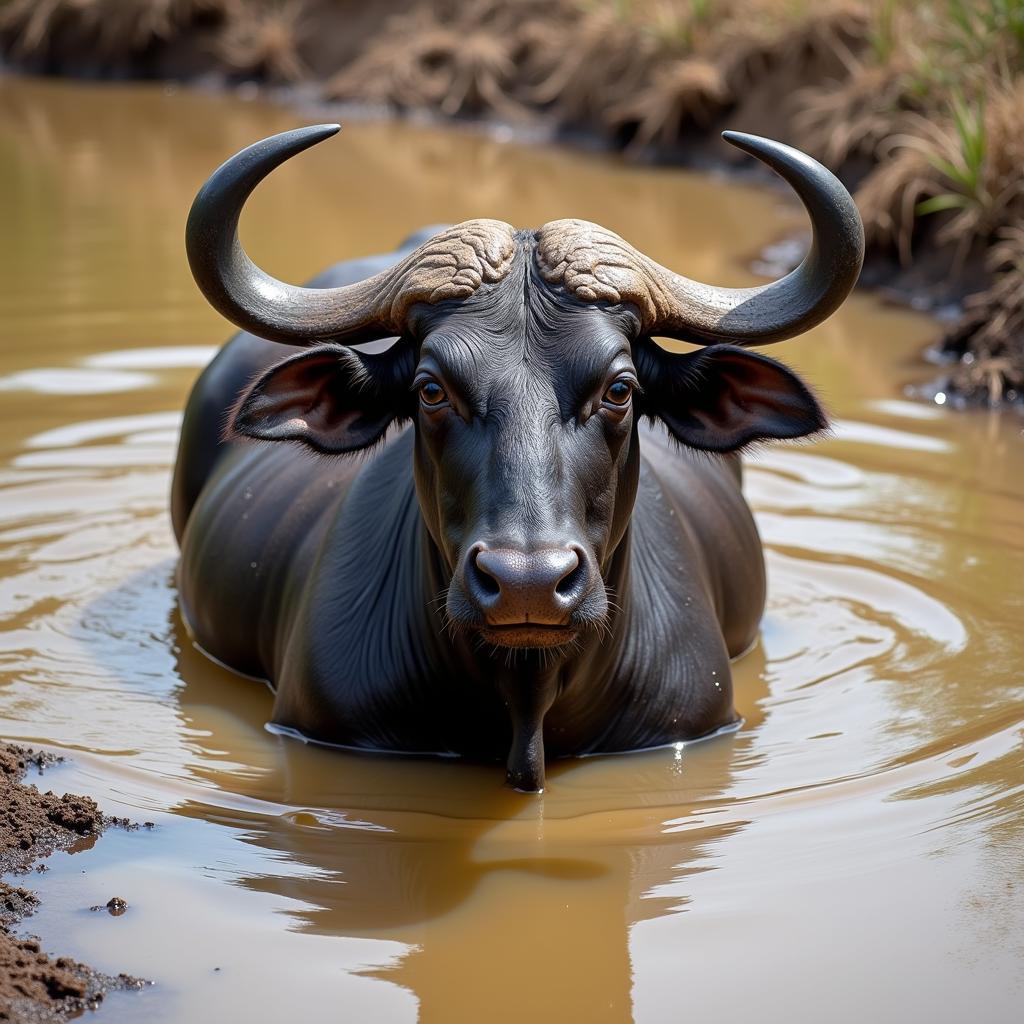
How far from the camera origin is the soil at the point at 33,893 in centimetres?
368

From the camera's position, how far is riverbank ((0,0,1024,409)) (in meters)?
10.5

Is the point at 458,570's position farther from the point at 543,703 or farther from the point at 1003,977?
the point at 1003,977

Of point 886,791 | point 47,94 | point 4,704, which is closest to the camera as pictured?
point 886,791

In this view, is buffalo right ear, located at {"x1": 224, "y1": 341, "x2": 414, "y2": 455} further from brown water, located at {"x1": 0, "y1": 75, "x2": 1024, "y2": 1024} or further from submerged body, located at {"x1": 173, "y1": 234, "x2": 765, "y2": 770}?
brown water, located at {"x1": 0, "y1": 75, "x2": 1024, "y2": 1024}

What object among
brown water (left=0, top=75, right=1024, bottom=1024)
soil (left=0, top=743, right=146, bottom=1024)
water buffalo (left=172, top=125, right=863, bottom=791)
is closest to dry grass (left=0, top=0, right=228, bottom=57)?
brown water (left=0, top=75, right=1024, bottom=1024)

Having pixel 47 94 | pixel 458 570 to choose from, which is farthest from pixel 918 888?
pixel 47 94

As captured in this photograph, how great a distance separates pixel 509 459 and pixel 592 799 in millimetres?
1231

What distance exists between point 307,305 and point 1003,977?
2.57 m

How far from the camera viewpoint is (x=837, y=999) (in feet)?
12.4

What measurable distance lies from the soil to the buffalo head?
1164 mm

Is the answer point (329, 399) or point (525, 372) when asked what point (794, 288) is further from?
point (329, 399)

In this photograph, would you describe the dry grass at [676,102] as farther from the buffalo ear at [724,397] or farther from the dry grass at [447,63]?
the buffalo ear at [724,397]

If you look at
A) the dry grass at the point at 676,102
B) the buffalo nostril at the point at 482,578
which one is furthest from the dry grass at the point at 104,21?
the buffalo nostril at the point at 482,578

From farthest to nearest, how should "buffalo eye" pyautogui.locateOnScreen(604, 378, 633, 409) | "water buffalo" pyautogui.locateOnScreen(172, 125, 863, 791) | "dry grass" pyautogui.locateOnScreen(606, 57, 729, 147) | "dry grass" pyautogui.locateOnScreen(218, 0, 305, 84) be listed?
"dry grass" pyautogui.locateOnScreen(218, 0, 305, 84) → "dry grass" pyautogui.locateOnScreen(606, 57, 729, 147) → "buffalo eye" pyautogui.locateOnScreen(604, 378, 633, 409) → "water buffalo" pyautogui.locateOnScreen(172, 125, 863, 791)
